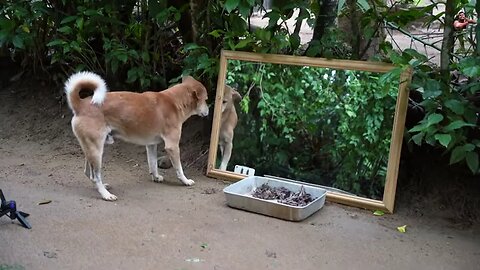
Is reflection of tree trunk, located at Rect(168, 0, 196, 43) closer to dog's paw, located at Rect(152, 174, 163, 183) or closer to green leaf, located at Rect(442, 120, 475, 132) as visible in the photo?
dog's paw, located at Rect(152, 174, 163, 183)

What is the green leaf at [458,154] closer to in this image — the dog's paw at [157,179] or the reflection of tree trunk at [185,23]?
the dog's paw at [157,179]

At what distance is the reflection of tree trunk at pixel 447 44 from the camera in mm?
3426

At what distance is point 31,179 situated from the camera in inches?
162

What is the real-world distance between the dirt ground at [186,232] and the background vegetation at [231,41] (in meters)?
0.52

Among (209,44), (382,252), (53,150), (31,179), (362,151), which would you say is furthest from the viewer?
(53,150)

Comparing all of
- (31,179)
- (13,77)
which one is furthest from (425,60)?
(13,77)

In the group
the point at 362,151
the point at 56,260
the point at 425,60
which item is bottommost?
the point at 56,260

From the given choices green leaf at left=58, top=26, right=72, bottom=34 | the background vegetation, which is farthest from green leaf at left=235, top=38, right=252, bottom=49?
green leaf at left=58, top=26, right=72, bottom=34

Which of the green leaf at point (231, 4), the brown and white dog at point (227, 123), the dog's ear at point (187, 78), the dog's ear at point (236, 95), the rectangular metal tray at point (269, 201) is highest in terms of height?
the green leaf at point (231, 4)

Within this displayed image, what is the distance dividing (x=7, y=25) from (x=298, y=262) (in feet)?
11.0

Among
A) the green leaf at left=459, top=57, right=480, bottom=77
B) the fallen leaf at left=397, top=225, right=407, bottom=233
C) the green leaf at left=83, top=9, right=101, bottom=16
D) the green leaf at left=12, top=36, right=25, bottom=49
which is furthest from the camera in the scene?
the green leaf at left=12, top=36, right=25, bottom=49

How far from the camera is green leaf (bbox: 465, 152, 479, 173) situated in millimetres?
3219

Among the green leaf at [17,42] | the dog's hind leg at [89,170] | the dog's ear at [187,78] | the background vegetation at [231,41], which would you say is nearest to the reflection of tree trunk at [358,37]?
the background vegetation at [231,41]

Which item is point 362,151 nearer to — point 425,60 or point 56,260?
point 425,60
